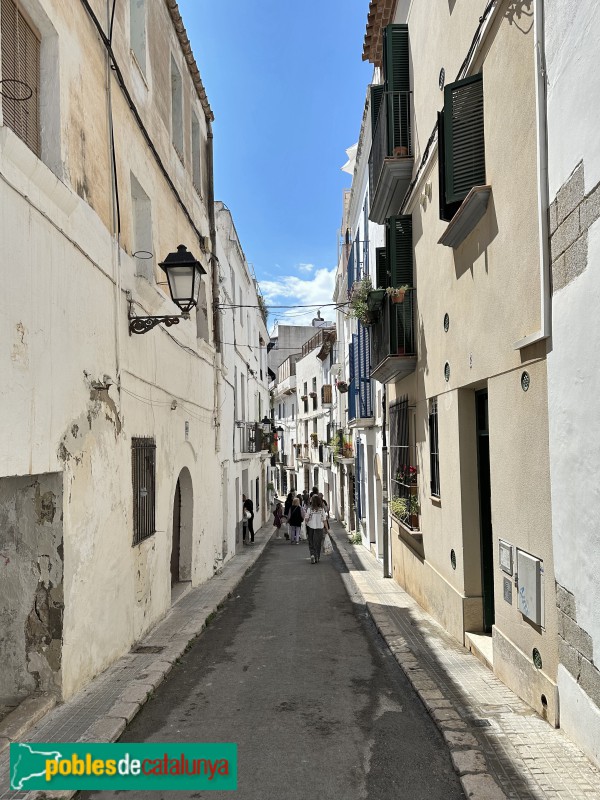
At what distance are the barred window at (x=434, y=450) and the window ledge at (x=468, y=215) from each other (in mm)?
2473

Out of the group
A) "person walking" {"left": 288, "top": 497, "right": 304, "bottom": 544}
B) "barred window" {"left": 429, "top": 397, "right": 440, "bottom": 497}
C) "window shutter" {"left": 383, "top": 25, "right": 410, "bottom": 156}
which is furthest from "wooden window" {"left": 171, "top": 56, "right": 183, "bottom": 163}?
"person walking" {"left": 288, "top": 497, "right": 304, "bottom": 544}

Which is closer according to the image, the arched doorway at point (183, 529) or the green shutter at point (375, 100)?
the arched doorway at point (183, 529)

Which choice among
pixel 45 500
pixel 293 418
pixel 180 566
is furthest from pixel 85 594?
pixel 293 418

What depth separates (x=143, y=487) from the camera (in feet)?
27.0

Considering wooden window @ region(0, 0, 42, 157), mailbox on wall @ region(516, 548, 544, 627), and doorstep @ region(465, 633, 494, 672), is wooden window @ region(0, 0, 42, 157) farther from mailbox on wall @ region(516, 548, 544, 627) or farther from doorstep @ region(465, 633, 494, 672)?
doorstep @ region(465, 633, 494, 672)

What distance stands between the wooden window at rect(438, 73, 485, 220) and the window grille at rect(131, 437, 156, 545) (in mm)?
4371

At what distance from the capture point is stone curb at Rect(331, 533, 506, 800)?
156 inches

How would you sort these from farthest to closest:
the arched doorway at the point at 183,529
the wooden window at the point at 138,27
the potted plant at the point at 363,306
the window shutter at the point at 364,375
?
the window shutter at the point at 364,375
the potted plant at the point at 363,306
the arched doorway at the point at 183,529
the wooden window at the point at 138,27

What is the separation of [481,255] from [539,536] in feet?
8.77

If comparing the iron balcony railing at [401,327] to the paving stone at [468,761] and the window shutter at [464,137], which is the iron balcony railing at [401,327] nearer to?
the window shutter at [464,137]

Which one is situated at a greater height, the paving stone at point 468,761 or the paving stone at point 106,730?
the paving stone at point 468,761

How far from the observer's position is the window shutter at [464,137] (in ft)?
21.0

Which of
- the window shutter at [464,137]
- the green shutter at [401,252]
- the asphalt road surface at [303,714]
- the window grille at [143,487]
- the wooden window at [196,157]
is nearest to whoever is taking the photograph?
the asphalt road surface at [303,714]

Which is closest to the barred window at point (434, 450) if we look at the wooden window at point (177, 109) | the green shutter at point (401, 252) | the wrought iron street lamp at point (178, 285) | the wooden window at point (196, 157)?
the green shutter at point (401, 252)
